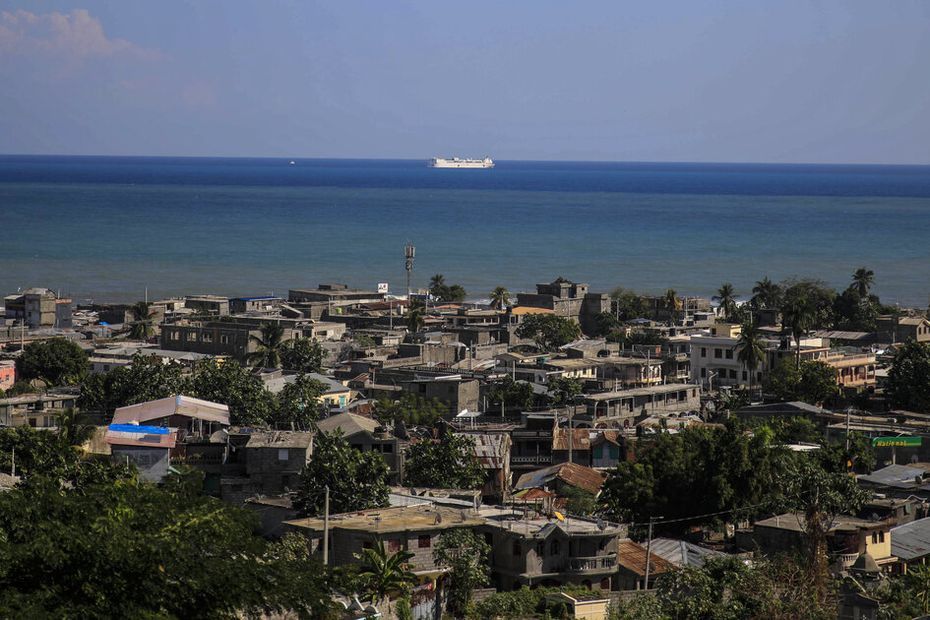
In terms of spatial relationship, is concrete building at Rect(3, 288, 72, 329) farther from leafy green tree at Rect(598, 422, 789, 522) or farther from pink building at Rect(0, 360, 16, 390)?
leafy green tree at Rect(598, 422, 789, 522)

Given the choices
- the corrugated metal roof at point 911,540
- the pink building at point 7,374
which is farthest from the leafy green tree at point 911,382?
the pink building at point 7,374

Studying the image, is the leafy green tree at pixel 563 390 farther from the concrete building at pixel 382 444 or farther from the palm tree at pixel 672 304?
the palm tree at pixel 672 304

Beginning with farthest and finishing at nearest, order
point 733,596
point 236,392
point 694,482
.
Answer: point 236,392 < point 694,482 < point 733,596

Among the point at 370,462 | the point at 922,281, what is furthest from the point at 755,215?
the point at 370,462

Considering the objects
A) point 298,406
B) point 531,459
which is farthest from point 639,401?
point 298,406

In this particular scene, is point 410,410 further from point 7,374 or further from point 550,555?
point 550,555

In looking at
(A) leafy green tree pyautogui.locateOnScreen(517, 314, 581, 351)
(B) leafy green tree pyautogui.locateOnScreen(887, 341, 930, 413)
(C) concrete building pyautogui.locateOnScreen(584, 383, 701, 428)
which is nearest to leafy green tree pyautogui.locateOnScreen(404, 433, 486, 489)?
(C) concrete building pyautogui.locateOnScreen(584, 383, 701, 428)
